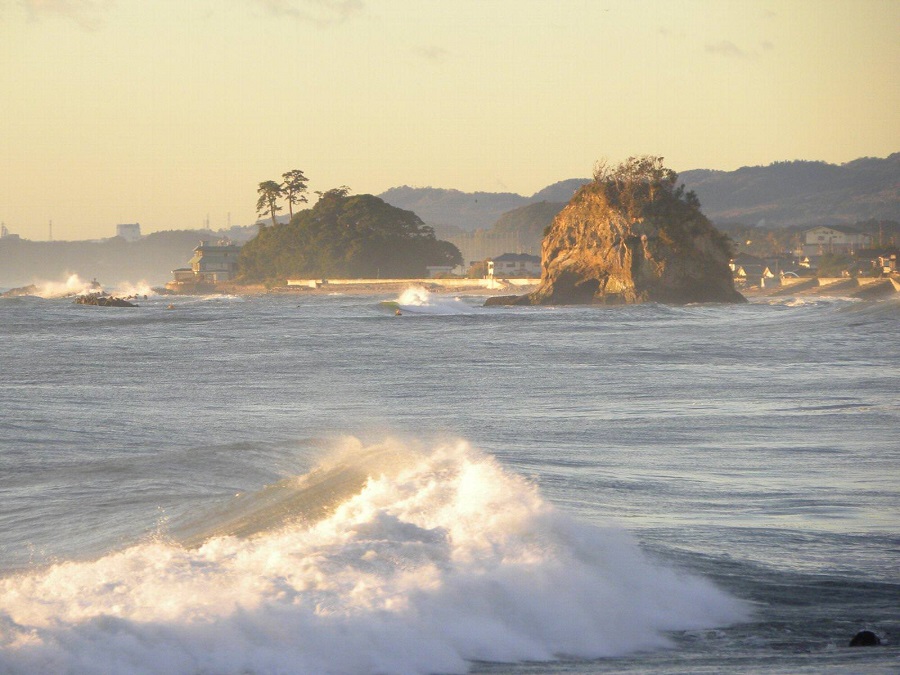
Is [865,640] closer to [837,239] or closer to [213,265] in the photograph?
[213,265]

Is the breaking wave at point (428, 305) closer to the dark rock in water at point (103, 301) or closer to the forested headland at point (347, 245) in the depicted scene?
the dark rock in water at point (103, 301)

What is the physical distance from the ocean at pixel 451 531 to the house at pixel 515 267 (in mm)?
130201

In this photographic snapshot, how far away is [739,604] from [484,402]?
1370 centimetres

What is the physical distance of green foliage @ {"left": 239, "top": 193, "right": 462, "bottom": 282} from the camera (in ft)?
516

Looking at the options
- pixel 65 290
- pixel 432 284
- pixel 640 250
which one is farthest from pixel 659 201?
pixel 65 290

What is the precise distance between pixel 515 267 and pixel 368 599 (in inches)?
5847

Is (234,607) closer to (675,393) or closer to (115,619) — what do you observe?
(115,619)

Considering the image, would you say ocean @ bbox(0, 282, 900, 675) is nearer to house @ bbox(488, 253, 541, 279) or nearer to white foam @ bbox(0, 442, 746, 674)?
white foam @ bbox(0, 442, 746, 674)

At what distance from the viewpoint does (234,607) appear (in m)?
7.34

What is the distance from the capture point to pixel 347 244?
158250mm

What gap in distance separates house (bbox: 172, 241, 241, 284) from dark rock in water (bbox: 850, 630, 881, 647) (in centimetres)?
17296

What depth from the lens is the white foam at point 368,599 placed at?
6.91m

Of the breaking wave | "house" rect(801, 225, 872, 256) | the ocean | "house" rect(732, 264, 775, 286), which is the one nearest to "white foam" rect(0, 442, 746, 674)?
the ocean

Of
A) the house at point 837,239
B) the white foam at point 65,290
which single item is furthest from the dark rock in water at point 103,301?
the house at point 837,239
